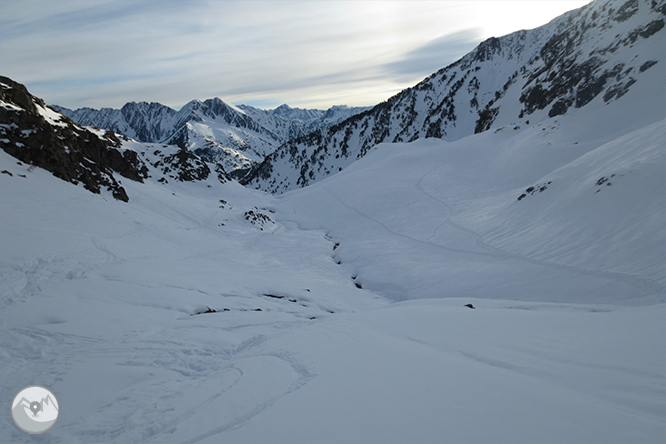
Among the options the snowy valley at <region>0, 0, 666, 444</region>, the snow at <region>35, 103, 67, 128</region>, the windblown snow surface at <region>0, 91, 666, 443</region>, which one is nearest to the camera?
the windblown snow surface at <region>0, 91, 666, 443</region>

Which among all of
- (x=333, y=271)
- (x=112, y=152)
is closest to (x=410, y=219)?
(x=333, y=271)

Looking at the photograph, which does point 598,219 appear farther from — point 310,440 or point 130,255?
point 130,255

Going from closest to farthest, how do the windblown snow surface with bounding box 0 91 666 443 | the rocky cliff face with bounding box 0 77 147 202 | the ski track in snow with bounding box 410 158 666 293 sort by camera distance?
the windblown snow surface with bounding box 0 91 666 443, the ski track in snow with bounding box 410 158 666 293, the rocky cliff face with bounding box 0 77 147 202

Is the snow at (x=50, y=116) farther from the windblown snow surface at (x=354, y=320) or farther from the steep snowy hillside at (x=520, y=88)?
the steep snowy hillside at (x=520, y=88)

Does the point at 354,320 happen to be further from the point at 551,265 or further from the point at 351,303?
the point at 551,265

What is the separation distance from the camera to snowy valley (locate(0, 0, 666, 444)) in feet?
15.6

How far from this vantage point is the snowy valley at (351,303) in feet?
15.6

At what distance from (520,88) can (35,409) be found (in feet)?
275

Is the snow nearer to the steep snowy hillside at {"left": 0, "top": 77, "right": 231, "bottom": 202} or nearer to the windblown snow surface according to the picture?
the steep snowy hillside at {"left": 0, "top": 77, "right": 231, "bottom": 202}

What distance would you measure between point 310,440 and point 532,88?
73966 millimetres

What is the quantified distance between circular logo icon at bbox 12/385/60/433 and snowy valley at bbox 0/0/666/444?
144 mm

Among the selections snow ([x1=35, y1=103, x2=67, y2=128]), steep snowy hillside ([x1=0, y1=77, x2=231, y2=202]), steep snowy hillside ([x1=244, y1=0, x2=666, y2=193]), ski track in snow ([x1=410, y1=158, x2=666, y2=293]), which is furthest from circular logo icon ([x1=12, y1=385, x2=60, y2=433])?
steep snowy hillside ([x1=244, y1=0, x2=666, y2=193])

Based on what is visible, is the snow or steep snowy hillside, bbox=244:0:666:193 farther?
steep snowy hillside, bbox=244:0:666:193

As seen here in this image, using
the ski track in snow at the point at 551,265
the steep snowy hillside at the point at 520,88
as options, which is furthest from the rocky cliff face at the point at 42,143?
the steep snowy hillside at the point at 520,88
